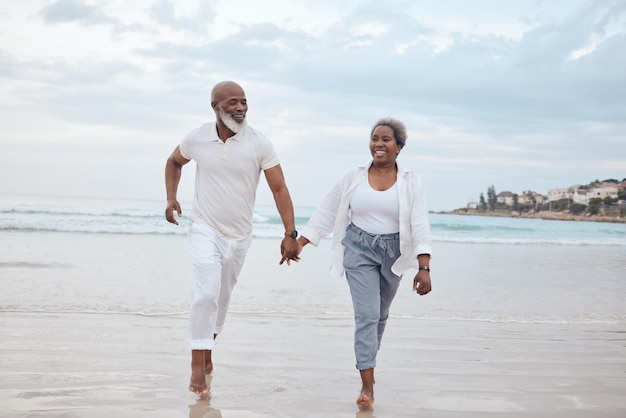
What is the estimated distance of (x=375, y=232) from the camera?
4.50 meters

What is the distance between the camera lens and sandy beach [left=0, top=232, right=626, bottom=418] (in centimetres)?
411

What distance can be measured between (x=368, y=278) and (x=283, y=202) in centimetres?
83

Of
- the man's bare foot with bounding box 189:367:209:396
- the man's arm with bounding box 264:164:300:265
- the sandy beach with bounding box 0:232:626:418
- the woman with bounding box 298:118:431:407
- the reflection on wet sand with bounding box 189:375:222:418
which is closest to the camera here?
the reflection on wet sand with bounding box 189:375:222:418

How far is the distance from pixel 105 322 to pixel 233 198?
2.96 metres

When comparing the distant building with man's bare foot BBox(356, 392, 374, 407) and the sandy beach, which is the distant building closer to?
the sandy beach

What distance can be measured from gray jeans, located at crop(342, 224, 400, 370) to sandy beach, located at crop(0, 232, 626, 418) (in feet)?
1.26

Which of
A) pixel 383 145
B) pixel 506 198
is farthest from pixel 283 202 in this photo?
pixel 506 198

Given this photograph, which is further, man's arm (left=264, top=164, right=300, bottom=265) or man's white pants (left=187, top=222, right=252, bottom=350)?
man's arm (left=264, top=164, right=300, bottom=265)

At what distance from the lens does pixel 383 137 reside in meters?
4.49

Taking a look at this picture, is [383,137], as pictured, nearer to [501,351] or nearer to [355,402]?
[355,402]

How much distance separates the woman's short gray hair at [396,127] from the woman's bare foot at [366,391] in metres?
1.61

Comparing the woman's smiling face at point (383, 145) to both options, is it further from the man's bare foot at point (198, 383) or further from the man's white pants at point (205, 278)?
the man's bare foot at point (198, 383)

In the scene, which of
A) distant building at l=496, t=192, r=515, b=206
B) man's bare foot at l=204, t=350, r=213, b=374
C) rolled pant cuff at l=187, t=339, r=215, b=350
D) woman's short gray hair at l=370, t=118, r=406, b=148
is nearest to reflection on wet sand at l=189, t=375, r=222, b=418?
rolled pant cuff at l=187, t=339, r=215, b=350

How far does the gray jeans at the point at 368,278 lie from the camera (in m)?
4.32
